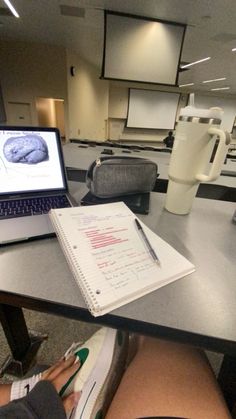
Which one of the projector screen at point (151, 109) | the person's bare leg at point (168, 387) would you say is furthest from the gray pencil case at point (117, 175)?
the projector screen at point (151, 109)

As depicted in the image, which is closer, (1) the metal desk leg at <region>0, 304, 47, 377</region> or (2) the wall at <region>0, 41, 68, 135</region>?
(1) the metal desk leg at <region>0, 304, 47, 377</region>

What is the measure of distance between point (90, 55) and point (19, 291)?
5186 mm

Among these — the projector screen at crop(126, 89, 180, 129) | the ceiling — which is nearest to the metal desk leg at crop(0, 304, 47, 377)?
the ceiling

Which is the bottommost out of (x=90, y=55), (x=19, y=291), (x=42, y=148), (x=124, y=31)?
(x=19, y=291)

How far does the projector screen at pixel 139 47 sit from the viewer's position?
7.13ft

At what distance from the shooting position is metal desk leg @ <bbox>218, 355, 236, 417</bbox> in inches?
18.2

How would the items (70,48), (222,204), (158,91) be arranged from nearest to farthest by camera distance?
(222,204), (70,48), (158,91)

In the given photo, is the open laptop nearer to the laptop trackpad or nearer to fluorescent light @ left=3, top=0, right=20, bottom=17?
the laptop trackpad

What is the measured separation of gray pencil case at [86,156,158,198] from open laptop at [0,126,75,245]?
105 millimetres

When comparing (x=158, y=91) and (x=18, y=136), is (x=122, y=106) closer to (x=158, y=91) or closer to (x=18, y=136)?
(x=158, y=91)

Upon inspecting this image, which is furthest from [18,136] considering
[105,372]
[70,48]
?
[70,48]

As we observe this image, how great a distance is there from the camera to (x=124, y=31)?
85.8 inches

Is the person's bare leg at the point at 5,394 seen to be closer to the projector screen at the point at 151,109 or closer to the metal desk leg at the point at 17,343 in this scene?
the metal desk leg at the point at 17,343

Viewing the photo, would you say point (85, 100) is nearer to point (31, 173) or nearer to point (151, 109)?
point (151, 109)
